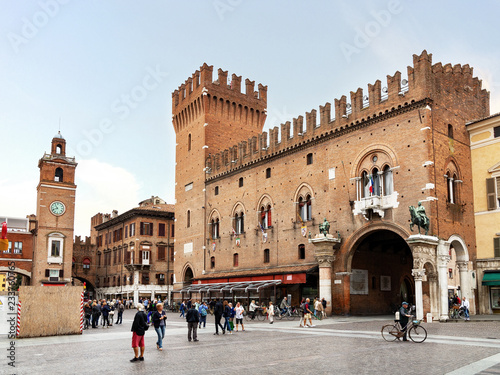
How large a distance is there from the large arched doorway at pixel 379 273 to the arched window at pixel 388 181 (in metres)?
2.22

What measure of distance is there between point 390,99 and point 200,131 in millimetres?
20530

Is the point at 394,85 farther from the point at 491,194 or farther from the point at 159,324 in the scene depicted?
the point at 159,324

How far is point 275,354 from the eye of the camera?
1393 cm

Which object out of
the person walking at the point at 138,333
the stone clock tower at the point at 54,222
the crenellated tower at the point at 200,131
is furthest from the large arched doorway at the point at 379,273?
the stone clock tower at the point at 54,222

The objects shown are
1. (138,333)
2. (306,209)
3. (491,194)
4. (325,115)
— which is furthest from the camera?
(306,209)

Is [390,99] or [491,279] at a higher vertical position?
[390,99]

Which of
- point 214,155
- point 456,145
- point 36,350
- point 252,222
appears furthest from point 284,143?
point 36,350

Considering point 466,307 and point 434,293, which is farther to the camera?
point 434,293

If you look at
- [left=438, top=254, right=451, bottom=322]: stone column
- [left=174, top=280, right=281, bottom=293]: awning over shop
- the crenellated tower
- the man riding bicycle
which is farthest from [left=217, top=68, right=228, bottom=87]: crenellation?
[left=438, top=254, right=451, bottom=322]: stone column

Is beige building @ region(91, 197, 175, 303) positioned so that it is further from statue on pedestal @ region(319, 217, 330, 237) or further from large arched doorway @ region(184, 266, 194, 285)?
statue on pedestal @ region(319, 217, 330, 237)

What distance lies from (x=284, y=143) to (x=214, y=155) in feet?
30.5

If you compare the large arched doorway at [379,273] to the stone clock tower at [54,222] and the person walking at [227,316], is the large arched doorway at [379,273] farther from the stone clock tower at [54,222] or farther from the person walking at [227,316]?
the stone clock tower at [54,222]

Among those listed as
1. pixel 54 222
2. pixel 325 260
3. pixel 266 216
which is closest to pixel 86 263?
pixel 54 222

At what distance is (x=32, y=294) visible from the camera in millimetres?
20422
